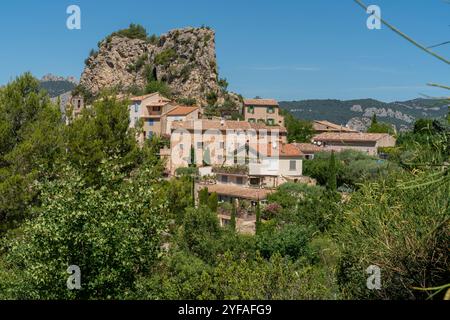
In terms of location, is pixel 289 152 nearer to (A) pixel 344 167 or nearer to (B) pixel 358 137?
(A) pixel 344 167

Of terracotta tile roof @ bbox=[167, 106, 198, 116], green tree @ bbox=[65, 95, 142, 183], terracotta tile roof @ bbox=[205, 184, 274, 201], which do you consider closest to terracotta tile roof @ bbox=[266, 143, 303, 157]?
terracotta tile roof @ bbox=[205, 184, 274, 201]

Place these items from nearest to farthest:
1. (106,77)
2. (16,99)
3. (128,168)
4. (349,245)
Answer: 1. (349,245)
2. (16,99)
3. (128,168)
4. (106,77)

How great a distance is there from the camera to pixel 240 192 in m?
33.3

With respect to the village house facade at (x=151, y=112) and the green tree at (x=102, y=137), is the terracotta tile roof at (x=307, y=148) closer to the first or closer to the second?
the village house facade at (x=151, y=112)

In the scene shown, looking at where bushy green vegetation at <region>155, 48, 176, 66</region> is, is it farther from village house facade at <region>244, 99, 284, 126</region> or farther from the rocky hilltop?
village house facade at <region>244, 99, 284, 126</region>

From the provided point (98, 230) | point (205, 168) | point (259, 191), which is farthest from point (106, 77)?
point (98, 230)

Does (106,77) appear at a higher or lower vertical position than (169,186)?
higher

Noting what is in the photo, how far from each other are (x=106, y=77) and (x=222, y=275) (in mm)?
78099

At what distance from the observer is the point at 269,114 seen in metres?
59.6

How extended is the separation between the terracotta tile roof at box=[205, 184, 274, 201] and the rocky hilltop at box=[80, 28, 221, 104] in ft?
114

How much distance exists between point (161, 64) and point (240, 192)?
48629 mm

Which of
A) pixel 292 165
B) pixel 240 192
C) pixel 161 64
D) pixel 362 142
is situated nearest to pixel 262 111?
pixel 362 142
